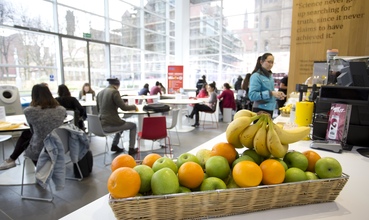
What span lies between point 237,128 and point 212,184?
0.81 feet

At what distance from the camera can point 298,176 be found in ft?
2.63

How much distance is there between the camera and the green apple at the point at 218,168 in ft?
2.63

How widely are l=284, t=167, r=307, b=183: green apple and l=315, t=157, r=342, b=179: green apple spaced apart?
7cm

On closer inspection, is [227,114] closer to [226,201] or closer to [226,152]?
[226,152]

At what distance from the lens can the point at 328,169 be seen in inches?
32.6

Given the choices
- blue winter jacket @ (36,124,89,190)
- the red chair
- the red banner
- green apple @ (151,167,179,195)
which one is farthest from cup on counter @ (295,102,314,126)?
the red banner

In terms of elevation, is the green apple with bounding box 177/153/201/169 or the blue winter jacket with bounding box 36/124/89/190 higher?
the green apple with bounding box 177/153/201/169

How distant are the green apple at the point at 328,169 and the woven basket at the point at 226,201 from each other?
20 mm

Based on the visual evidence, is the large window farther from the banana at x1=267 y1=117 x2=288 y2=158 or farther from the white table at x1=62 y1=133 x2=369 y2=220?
the banana at x1=267 y1=117 x2=288 y2=158

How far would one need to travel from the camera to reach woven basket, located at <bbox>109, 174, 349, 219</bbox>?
673 millimetres

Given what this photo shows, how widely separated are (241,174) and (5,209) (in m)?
2.74

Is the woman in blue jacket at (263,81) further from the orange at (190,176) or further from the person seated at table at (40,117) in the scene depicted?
the person seated at table at (40,117)

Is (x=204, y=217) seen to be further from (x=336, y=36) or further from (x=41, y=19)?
(x=41, y=19)

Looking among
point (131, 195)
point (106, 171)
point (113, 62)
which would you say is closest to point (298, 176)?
point (131, 195)
